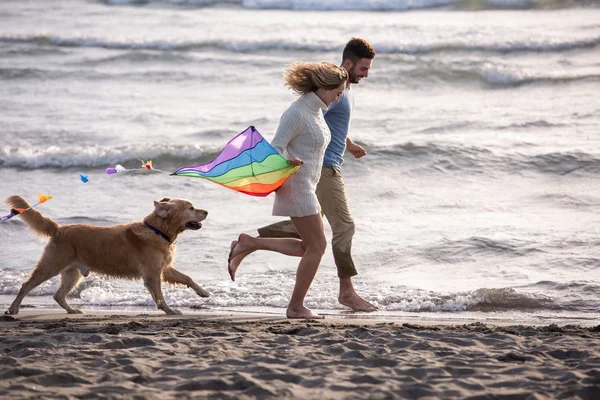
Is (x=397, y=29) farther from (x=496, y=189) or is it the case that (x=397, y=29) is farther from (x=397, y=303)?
(x=397, y=303)

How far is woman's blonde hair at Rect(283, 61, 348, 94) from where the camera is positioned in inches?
241

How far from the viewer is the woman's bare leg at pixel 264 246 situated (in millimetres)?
6656

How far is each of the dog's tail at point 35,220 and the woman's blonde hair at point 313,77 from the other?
2517 millimetres

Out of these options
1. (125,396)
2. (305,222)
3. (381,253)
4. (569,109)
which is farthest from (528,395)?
(569,109)

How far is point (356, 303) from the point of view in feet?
23.8

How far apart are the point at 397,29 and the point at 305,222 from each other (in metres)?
17.2

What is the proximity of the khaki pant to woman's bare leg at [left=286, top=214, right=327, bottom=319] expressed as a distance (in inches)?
17.3

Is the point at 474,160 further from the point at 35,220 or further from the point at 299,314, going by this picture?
the point at 35,220

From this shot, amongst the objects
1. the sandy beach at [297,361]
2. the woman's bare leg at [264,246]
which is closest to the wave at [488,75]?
the woman's bare leg at [264,246]

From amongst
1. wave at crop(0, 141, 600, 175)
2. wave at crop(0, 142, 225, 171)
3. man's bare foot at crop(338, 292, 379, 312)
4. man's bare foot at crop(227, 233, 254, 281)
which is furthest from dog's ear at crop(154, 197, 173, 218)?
wave at crop(0, 142, 225, 171)

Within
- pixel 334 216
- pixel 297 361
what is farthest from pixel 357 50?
pixel 297 361

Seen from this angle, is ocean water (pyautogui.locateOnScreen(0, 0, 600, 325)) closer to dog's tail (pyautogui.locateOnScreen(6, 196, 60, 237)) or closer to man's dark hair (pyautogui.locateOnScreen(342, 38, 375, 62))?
dog's tail (pyautogui.locateOnScreen(6, 196, 60, 237))

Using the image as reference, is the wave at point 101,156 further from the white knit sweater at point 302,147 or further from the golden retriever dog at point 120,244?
the white knit sweater at point 302,147

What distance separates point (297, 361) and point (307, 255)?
174cm
